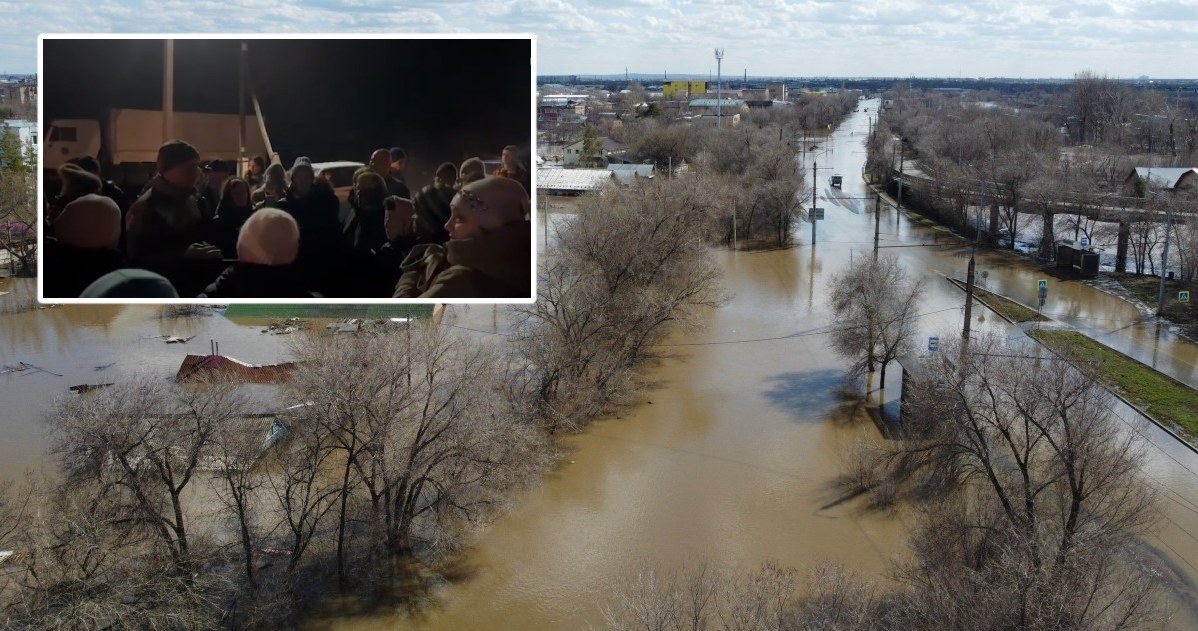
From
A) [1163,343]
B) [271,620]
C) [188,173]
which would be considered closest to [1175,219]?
[1163,343]

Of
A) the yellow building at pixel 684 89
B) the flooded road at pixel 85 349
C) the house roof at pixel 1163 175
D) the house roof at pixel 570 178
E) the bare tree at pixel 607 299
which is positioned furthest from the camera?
the yellow building at pixel 684 89

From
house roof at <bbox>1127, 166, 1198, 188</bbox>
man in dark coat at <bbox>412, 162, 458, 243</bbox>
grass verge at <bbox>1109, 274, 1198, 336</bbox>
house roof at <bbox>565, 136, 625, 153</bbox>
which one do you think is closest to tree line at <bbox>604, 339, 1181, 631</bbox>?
man in dark coat at <bbox>412, 162, 458, 243</bbox>

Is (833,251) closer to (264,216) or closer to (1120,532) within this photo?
(1120,532)

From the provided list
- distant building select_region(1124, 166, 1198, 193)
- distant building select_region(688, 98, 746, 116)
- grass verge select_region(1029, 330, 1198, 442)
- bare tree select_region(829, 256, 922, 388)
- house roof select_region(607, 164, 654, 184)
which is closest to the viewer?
grass verge select_region(1029, 330, 1198, 442)

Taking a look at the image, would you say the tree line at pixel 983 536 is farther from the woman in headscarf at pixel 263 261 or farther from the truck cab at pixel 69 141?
the truck cab at pixel 69 141

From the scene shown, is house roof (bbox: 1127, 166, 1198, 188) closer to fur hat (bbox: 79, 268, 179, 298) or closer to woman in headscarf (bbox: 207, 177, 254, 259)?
woman in headscarf (bbox: 207, 177, 254, 259)

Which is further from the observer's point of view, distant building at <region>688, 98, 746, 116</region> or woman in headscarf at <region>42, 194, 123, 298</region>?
distant building at <region>688, 98, 746, 116</region>

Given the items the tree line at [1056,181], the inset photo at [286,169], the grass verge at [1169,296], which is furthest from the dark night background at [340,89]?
the tree line at [1056,181]

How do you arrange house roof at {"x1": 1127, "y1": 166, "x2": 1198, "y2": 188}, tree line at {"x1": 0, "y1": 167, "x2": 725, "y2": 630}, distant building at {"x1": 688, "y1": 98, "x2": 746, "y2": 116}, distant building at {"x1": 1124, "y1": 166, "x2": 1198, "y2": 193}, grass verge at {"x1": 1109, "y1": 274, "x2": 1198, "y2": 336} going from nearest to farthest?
1. tree line at {"x1": 0, "y1": 167, "x2": 725, "y2": 630}
2. grass verge at {"x1": 1109, "y1": 274, "x2": 1198, "y2": 336}
3. distant building at {"x1": 1124, "y1": 166, "x2": 1198, "y2": 193}
4. house roof at {"x1": 1127, "y1": 166, "x2": 1198, "y2": 188}
5. distant building at {"x1": 688, "y1": 98, "x2": 746, "y2": 116}

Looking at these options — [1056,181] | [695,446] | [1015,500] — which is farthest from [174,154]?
[1056,181]
